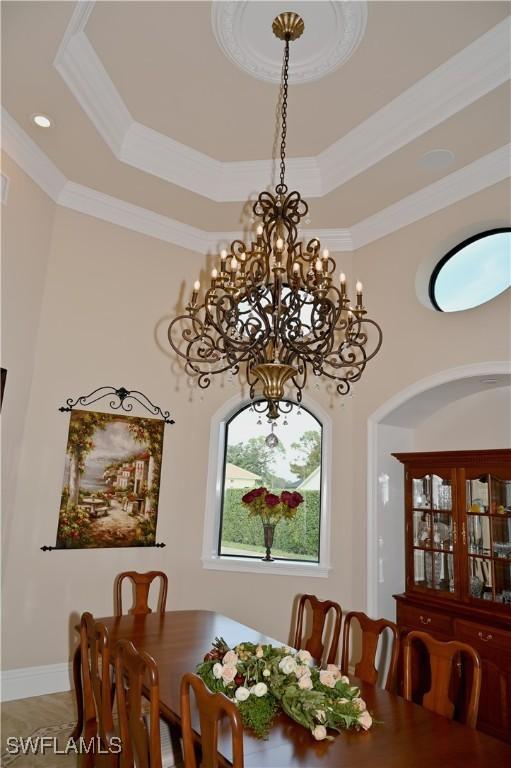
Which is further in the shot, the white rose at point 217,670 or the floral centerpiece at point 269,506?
the floral centerpiece at point 269,506

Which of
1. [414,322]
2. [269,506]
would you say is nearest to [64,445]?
[269,506]

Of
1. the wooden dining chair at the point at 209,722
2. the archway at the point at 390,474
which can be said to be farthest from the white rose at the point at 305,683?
the archway at the point at 390,474

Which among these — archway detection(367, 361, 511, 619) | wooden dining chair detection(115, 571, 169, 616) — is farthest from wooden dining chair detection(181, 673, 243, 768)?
archway detection(367, 361, 511, 619)

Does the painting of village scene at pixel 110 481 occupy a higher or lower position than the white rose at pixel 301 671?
higher

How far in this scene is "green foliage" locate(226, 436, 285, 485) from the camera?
4934mm

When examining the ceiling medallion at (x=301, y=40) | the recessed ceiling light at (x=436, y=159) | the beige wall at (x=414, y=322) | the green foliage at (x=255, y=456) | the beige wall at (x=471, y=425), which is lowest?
the green foliage at (x=255, y=456)

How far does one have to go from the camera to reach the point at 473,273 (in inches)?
155

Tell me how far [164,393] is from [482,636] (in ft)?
10.6

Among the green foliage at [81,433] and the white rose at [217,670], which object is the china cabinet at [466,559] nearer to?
the white rose at [217,670]

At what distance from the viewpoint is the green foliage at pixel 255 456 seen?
493 cm

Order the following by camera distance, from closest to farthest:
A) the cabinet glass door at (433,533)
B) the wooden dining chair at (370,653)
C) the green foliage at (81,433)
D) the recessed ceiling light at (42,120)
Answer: the wooden dining chair at (370,653), the recessed ceiling light at (42,120), the cabinet glass door at (433,533), the green foliage at (81,433)

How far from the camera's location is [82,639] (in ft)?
7.54

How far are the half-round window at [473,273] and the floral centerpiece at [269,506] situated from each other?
7.19 ft

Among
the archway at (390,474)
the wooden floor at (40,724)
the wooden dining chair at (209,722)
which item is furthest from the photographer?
the archway at (390,474)
